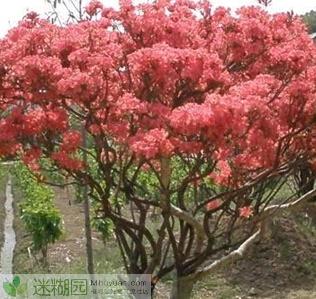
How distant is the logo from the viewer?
20.9 feet

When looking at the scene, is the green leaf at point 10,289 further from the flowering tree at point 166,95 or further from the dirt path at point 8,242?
the dirt path at point 8,242

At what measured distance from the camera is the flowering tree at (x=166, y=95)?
3.74 metres

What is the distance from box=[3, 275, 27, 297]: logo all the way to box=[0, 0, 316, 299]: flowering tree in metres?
1.96

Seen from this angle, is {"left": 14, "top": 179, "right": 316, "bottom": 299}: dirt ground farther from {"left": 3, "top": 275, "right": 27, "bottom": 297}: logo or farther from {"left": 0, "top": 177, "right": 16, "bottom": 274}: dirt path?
{"left": 3, "top": 275, "right": 27, "bottom": 297}: logo

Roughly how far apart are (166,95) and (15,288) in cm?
318

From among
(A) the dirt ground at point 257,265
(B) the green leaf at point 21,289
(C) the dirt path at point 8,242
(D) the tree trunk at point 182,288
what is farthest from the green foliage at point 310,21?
(C) the dirt path at point 8,242

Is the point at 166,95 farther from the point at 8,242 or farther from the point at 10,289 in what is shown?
the point at 8,242

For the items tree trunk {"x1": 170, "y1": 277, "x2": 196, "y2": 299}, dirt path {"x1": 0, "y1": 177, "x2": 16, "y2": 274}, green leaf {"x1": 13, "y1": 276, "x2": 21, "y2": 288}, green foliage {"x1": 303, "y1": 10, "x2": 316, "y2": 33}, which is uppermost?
green foliage {"x1": 303, "y1": 10, "x2": 316, "y2": 33}

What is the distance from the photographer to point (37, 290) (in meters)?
6.39

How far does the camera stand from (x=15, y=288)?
253 inches

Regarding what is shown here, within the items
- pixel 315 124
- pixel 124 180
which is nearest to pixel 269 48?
pixel 315 124

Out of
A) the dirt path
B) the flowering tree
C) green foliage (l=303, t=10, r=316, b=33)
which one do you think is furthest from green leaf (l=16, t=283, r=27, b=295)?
green foliage (l=303, t=10, r=316, b=33)

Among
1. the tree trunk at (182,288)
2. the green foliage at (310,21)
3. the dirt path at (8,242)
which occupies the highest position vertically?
the green foliage at (310,21)

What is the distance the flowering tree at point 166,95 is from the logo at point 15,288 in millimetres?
1956
